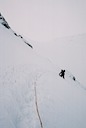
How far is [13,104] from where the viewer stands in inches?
404

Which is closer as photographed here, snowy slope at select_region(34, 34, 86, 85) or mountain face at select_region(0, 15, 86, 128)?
mountain face at select_region(0, 15, 86, 128)

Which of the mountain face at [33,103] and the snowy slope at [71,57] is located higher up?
the snowy slope at [71,57]

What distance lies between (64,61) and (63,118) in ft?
221

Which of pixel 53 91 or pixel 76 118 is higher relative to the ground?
pixel 53 91

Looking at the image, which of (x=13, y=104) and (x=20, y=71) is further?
(x=20, y=71)

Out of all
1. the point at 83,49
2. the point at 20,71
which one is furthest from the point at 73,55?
the point at 20,71

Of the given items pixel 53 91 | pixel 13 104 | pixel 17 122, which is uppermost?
pixel 53 91

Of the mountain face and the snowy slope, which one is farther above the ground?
the snowy slope

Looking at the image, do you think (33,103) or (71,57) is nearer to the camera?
(33,103)

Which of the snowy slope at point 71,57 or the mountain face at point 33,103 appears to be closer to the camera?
the mountain face at point 33,103

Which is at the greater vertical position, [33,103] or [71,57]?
[71,57]

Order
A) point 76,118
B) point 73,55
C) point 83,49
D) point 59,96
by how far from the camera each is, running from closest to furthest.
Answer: point 76,118 → point 59,96 → point 73,55 → point 83,49

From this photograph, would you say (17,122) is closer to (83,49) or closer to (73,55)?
(73,55)

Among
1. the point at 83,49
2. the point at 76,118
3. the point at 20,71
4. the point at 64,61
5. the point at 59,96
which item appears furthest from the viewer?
the point at 83,49
